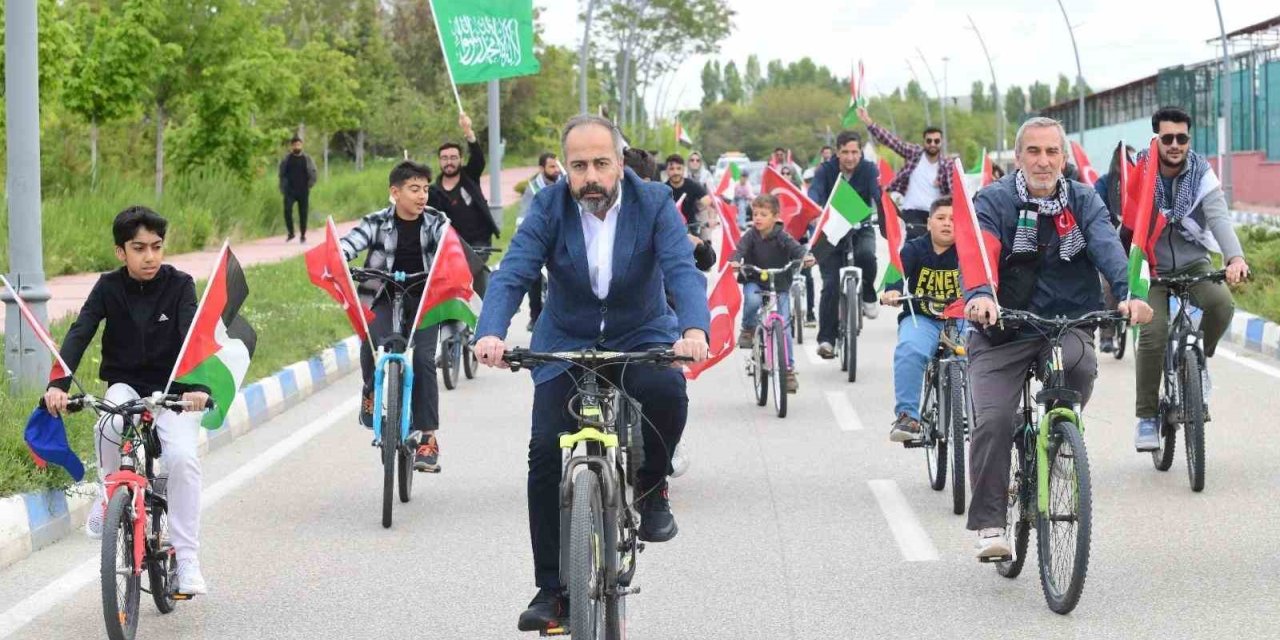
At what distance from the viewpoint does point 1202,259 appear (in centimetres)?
911

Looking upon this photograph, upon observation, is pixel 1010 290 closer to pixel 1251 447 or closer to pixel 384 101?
pixel 1251 447

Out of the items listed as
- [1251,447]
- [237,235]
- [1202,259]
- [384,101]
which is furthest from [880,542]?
[384,101]

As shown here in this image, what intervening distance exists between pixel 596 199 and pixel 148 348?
195 centimetres

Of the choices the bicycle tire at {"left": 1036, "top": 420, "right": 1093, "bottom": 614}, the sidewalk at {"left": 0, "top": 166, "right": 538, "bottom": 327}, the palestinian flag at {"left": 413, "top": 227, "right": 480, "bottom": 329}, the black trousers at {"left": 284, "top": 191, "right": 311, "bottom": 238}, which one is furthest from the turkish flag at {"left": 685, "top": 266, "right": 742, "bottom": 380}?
the black trousers at {"left": 284, "top": 191, "right": 311, "bottom": 238}

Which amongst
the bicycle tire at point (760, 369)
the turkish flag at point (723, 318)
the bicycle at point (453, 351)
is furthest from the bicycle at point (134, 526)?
the bicycle at point (453, 351)

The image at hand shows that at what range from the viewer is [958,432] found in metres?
8.16

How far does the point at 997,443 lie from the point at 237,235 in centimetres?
2464

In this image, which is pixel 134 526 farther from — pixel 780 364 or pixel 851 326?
pixel 851 326

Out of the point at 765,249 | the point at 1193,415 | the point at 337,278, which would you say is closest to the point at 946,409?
the point at 1193,415

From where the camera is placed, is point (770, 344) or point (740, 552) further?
point (770, 344)

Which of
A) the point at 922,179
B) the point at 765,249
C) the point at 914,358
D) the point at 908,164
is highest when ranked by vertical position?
the point at 908,164

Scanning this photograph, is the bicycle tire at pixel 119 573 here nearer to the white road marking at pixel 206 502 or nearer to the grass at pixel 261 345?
the white road marking at pixel 206 502

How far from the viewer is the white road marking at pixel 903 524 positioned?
24.3ft

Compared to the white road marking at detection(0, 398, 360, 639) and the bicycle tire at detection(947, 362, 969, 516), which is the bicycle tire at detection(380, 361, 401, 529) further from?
the bicycle tire at detection(947, 362, 969, 516)
